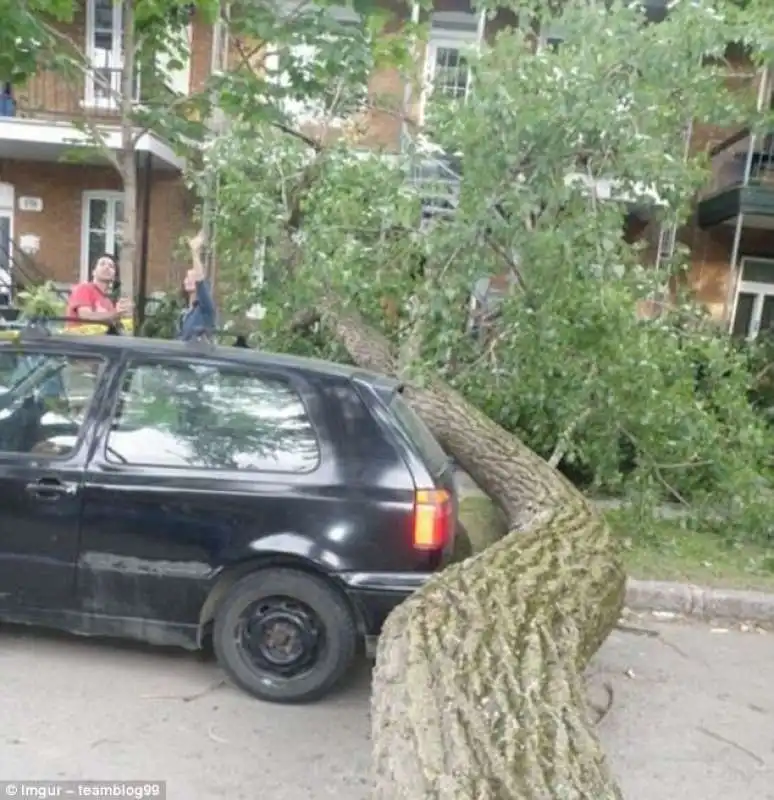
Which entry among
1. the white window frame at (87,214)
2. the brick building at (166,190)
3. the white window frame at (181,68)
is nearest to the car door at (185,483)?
the white window frame at (181,68)

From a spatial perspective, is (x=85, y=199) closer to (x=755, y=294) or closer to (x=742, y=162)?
(x=742, y=162)

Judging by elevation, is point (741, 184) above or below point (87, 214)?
above

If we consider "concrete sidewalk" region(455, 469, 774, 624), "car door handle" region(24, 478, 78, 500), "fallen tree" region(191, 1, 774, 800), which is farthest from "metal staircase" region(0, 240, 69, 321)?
"concrete sidewalk" region(455, 469, 774, 624)

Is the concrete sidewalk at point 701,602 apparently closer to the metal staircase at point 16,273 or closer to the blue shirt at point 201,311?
the blue shirt at point 201,311

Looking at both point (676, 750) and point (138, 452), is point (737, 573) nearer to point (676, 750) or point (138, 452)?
point (676, 750)

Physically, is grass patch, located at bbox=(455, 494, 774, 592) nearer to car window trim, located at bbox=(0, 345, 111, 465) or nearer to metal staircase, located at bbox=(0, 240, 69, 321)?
car window trim, located at bbox=(0, 345, 111, 465)

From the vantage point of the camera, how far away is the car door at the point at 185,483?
3.68 metres

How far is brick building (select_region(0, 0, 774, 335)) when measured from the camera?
12875 millimetres

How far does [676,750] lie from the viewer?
11.7 ft

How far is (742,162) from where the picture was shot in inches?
537

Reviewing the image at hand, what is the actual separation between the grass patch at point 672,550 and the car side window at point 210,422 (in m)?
1.61

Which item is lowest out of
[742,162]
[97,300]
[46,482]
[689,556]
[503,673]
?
[689,556]

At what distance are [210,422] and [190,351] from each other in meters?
0.36

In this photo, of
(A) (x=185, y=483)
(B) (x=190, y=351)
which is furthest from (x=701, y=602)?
(B) (x=190, y=351)
